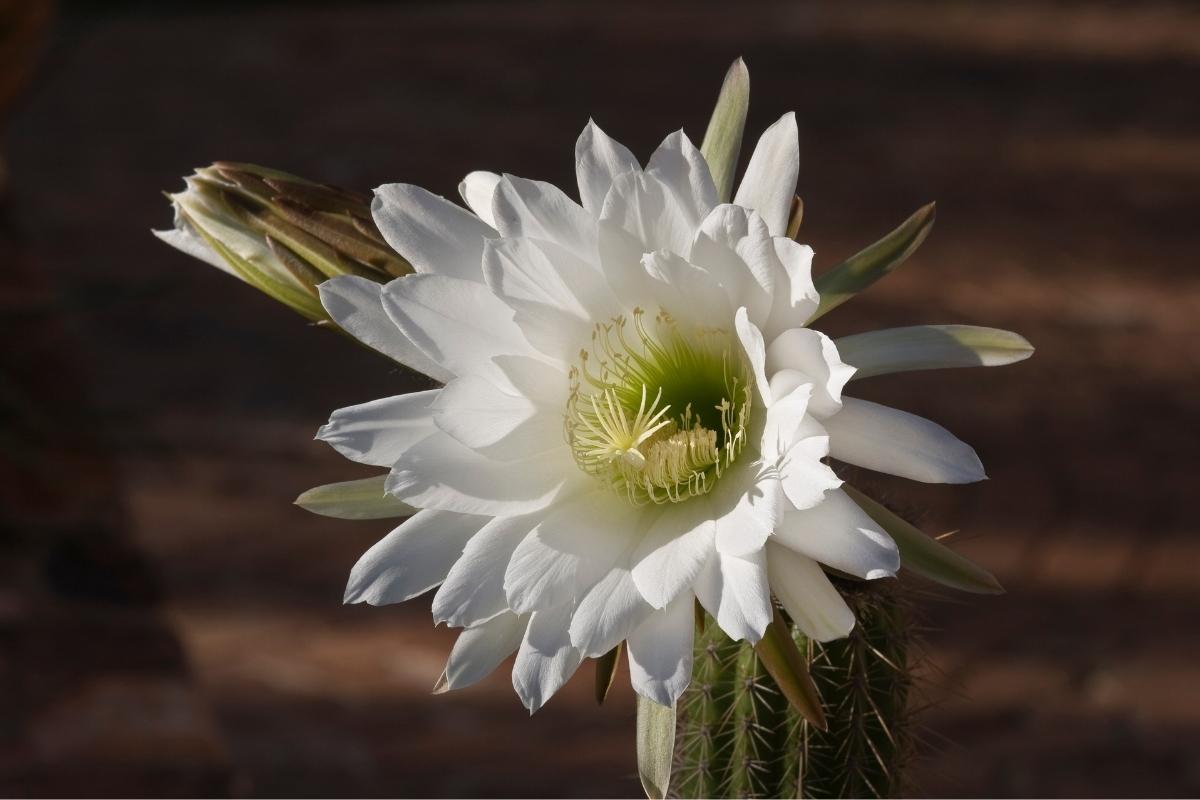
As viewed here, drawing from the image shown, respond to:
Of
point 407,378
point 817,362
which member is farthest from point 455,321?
point 407,378

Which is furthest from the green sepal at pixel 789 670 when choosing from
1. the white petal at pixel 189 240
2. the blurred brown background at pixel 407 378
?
the blurred brown background at pixel 407 378

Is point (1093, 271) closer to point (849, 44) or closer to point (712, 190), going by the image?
point (849, 44)

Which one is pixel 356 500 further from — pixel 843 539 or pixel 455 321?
pixel 843 539

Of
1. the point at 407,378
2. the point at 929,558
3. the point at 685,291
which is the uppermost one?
the point at 685,291

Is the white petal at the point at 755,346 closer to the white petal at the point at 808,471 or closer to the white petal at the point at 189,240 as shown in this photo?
the white petal at the point at 808,471

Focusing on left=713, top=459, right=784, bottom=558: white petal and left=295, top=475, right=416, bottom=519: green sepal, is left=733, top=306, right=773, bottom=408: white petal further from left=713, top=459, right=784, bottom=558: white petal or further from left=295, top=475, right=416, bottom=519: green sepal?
left=295, top=475, right=416, bottom=519: green sepal

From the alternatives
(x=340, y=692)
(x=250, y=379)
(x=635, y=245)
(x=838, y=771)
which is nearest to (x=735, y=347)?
(x=635, y=245)
